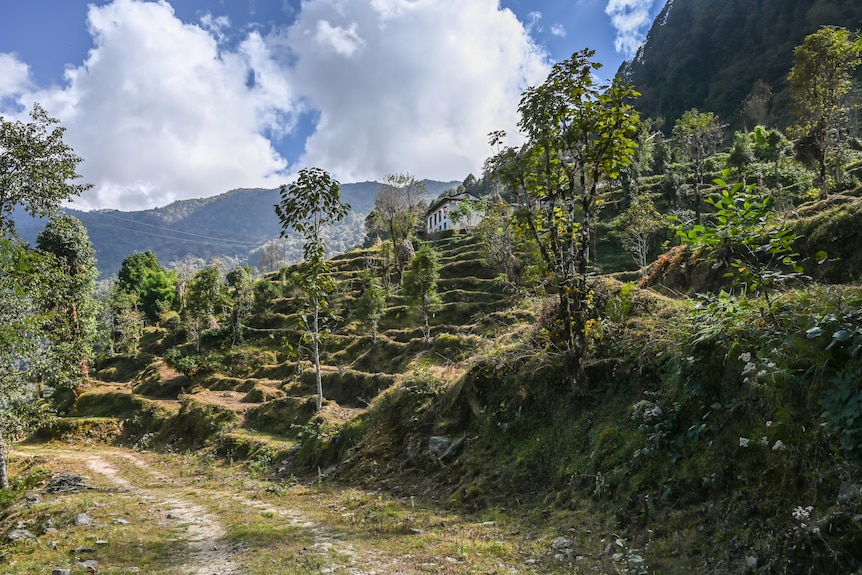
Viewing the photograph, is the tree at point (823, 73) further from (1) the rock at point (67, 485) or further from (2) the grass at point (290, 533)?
(1) the rock at point (67, 485)

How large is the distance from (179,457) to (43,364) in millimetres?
10242

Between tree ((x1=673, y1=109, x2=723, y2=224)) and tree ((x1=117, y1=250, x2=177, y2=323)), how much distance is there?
82.4m

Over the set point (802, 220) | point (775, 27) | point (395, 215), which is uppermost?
point (775, 27)

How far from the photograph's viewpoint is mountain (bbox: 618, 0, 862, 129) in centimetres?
11288

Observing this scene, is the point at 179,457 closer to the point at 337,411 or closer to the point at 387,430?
the point at 337,411

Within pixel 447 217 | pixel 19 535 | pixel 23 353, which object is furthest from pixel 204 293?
pixel 447 217

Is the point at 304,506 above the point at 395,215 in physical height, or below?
below

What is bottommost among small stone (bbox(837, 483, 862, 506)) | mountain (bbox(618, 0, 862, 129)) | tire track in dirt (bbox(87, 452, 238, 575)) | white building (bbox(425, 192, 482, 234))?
tire track in dirt (bbox(87, 452, 238, 575))

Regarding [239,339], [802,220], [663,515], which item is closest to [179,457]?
[663,515]

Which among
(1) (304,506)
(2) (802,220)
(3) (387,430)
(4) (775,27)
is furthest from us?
(4) (775,27)

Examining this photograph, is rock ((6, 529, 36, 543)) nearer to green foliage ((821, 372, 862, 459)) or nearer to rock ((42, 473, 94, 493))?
rock ((42, 473, 94, 493))

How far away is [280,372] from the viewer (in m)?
42.6

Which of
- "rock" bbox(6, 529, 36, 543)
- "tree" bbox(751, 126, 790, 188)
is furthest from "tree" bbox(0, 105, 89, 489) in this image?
"tree" bbox(751, 126, 790, 188)

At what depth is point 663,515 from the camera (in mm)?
6371
